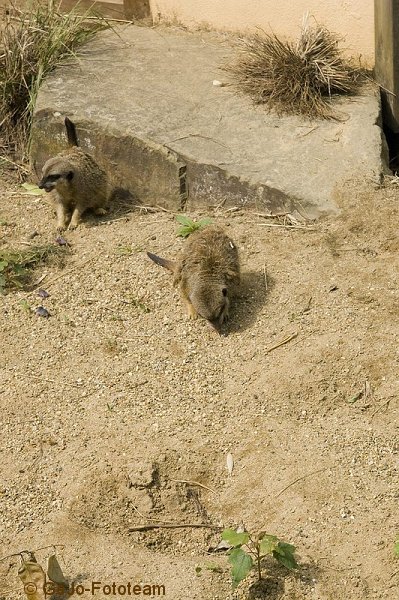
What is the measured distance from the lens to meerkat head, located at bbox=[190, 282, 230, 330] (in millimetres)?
5363

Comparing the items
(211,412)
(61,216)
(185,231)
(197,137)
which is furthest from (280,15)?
(211,412)

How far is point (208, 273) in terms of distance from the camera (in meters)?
5.53

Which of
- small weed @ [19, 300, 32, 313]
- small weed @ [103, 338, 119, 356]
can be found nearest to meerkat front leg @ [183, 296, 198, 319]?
small weed @ [103, 338, 119, 356]

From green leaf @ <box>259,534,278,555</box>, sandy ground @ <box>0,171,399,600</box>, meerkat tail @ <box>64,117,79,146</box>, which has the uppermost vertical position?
meerkat tail @ <box>64,117,79,146</box>

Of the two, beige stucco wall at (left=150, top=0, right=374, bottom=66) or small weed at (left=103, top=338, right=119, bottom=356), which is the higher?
beige stucco wall at (left=150, top=0, right=374, bottom=66)

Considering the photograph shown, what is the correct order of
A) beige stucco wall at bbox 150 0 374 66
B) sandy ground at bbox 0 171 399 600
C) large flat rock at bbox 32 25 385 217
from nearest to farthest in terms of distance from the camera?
1. sandy ground at bbox 0 171 399 600
2. large flat rock at bbox 32 25 385 217
3. beige stucco wall at bbox 150 0 374 66

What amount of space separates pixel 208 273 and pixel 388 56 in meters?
2.21

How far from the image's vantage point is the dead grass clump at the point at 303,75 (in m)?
6.69

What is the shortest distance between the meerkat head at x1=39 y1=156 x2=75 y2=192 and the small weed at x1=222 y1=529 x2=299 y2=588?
10.2ft

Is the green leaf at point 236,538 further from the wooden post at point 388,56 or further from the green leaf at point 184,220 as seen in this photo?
the wooden post at point 388,56

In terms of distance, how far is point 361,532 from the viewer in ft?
13.9

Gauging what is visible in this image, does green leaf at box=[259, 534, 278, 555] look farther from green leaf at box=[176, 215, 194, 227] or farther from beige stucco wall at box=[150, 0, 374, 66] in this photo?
beige stucco wall at box=[150, 0, 374, 66]

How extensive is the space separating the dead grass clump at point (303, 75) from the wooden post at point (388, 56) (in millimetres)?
205

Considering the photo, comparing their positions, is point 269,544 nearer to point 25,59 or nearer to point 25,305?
point 25,305
